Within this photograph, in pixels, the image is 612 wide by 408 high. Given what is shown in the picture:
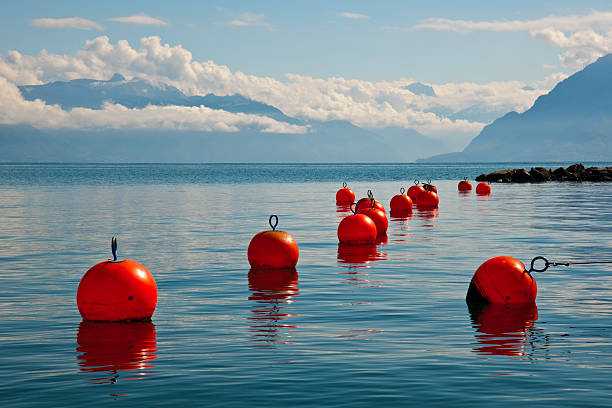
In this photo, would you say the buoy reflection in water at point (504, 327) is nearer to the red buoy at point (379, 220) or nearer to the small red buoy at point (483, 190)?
the red buoy at point (379, 220)

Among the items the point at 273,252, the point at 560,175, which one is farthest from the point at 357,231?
the point at 560,175

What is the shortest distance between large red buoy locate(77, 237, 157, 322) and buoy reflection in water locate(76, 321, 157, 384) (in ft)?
0.65

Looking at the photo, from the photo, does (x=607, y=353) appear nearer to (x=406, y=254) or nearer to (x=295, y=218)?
(x=406, y=254)

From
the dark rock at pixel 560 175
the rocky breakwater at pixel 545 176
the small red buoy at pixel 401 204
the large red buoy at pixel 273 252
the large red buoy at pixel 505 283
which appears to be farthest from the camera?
the dark rock at pixel 560 175

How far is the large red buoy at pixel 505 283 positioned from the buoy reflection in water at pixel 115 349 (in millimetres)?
6564

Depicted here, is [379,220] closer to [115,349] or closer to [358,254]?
[358,254]

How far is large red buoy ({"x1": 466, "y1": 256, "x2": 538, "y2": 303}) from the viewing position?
15.2 meters

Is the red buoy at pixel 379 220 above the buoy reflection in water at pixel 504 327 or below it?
above

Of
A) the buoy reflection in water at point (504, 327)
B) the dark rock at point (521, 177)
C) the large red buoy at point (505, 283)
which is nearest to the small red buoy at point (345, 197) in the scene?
the large red buoy at point (505, 283)

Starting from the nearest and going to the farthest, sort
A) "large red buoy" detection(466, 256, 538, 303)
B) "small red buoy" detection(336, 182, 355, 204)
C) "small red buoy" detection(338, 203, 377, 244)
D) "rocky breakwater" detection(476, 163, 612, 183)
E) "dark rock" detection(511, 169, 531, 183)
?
"large red buoy" detection(466, 256, 538, 303)
"small red buoy" detection(338, 203, 377, 244)
"small red buoy" detection(336, 182, 355, 204)
"rocky breakwater" detection(476, 163, 612, 183)
"dark rock" detection(511, 169, 531, 183)

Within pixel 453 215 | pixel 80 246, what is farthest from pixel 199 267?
pixel 453 215

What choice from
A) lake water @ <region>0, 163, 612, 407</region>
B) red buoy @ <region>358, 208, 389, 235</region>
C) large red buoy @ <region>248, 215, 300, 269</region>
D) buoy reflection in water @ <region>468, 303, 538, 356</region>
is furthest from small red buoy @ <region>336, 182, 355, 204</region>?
buoy reflection in water @ <region>468, 303, 538, 356</region>

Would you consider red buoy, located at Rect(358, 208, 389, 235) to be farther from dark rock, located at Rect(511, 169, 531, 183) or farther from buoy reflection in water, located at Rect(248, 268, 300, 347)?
dark rock, located at Rect(511, 169, 531, 183)

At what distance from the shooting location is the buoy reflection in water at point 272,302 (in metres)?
12.9
